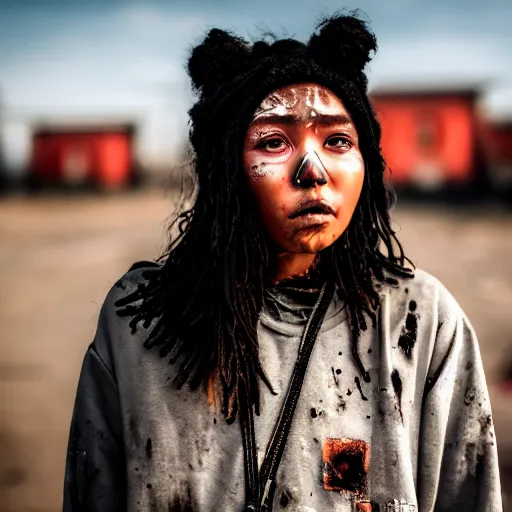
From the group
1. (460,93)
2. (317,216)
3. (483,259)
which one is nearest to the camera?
(317,216)

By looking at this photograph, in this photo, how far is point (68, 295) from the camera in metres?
9.09

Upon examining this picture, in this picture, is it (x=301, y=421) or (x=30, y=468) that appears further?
(x=30, y=468)

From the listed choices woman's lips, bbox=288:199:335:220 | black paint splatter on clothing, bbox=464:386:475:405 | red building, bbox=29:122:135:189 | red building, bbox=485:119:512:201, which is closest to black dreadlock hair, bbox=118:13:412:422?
woman's lips, bbox=288:199:335:220

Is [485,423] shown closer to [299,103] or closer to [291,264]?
[291,264]

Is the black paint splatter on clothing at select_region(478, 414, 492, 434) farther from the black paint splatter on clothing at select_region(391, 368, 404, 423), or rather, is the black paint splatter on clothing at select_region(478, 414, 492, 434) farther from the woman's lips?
the woman's lips

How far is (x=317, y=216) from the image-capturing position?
1.27 meters

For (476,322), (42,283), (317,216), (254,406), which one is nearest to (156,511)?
(254,406)

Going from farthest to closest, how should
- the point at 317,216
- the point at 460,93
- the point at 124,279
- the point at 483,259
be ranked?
1. the point at 460,93
2. the point at 483,259
3. the point at 124,279
4. the point at 317,216

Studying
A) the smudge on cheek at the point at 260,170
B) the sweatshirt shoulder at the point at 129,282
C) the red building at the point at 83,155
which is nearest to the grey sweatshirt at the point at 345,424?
the sweatshirt shoulder at the point at 129,282

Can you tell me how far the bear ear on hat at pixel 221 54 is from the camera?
1.36 metres

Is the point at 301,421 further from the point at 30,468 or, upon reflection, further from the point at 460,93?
the point at 460,93

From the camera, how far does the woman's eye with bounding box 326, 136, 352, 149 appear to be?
4.30 ft

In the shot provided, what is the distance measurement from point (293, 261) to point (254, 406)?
326mm

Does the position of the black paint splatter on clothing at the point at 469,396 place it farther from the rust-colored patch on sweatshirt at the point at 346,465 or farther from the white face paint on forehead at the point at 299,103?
the white face paint on forehead at the point at 299,103
